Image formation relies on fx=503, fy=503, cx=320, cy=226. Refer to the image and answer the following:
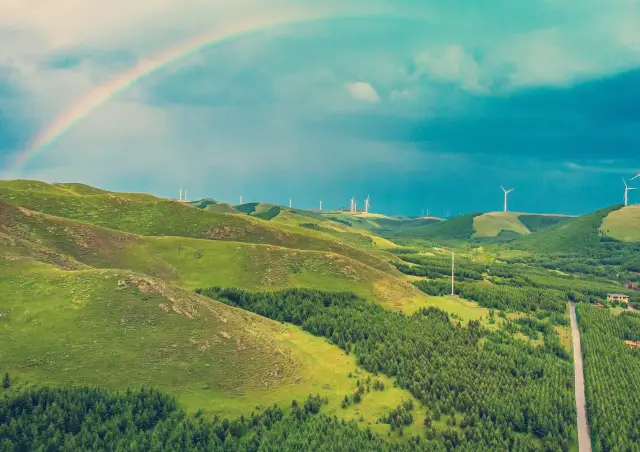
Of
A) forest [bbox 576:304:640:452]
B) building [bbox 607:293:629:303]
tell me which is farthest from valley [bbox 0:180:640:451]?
building [bbox 607:293:629:303]

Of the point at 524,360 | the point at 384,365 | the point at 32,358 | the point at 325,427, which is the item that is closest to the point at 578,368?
the point at 524,360

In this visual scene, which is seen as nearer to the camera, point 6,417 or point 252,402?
point 6,417

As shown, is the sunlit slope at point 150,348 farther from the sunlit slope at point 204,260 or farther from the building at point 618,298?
the building at point 618,298

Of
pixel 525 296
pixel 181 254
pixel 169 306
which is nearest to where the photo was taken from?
pixel 169 306

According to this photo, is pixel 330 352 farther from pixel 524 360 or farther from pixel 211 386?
pixel 524 360

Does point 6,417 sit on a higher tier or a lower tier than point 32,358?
lower

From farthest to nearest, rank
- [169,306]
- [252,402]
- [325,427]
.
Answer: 1. [169,306]
2. [252,402]
3. [325,427]

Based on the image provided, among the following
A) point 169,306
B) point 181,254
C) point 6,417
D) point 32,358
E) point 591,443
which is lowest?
point 591,443

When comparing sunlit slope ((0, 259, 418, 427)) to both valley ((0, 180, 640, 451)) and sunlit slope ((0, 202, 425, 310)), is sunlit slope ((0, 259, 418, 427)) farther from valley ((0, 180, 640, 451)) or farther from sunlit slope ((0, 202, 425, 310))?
sunlit slope ((0, 202, 425, 310))
